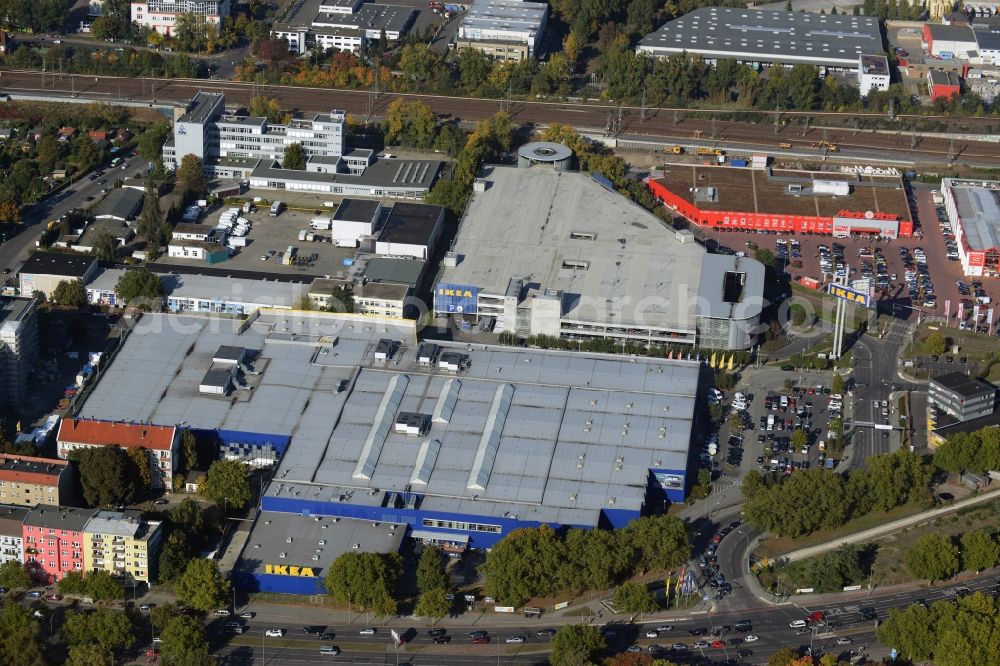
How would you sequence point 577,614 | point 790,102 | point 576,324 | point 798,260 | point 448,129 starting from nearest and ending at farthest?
point 577,614, point 576,324, point 798,260, point 448,129, point 790,102

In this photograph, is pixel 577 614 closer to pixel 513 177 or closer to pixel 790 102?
pixel 513 177

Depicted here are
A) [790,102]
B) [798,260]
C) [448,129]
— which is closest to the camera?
[798,260]

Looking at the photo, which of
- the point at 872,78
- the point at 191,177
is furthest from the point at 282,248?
the point at 872,78

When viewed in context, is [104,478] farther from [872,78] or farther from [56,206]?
[872,78]

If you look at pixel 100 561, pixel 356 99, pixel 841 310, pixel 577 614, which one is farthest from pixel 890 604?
pixel 356 99

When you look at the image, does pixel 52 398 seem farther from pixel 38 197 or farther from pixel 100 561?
pixel 38 197

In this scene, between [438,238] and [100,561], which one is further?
[438,238]

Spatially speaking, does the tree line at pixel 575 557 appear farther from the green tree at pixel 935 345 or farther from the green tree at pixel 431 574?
the green tree at pixel 935 345
